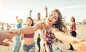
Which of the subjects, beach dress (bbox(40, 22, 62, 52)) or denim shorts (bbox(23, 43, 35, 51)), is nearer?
beach dress (bbox(40, 22, 62, 52))

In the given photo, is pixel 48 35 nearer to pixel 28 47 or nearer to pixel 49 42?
pixel 49 42

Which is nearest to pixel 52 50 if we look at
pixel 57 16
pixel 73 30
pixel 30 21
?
pixel 57 16

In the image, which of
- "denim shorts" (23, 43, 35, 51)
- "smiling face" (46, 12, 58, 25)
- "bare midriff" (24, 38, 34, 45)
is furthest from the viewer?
"bare midriff" (24, 38, 34, 45)

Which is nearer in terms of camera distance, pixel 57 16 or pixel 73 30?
pixel 57 16

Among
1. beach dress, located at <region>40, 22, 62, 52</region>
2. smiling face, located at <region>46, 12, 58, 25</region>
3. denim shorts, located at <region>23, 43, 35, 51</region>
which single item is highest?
smiling face, located at <region>46, 12, 58, 25</region>

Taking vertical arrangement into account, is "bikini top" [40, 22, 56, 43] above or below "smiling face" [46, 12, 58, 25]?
below

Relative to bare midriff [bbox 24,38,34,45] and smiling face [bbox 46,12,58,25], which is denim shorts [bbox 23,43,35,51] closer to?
bare midriff [bbox 24,38,34,45]

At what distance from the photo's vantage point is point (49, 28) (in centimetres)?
239

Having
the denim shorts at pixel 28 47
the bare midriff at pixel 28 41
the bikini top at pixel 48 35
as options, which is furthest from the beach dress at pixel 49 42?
the bare midriff at pixel 28 41

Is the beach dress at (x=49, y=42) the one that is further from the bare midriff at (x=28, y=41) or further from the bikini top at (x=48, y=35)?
the bare midriff at (x=28, y=41)

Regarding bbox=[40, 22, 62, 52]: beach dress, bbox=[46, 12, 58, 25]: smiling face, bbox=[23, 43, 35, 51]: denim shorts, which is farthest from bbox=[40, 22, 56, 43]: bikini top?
bbox=[23, 43, 35, 51]: denim shorts

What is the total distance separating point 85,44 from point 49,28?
1.33 meters

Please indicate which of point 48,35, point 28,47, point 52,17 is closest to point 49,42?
point 48,35

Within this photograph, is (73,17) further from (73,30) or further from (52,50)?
(52,50)
